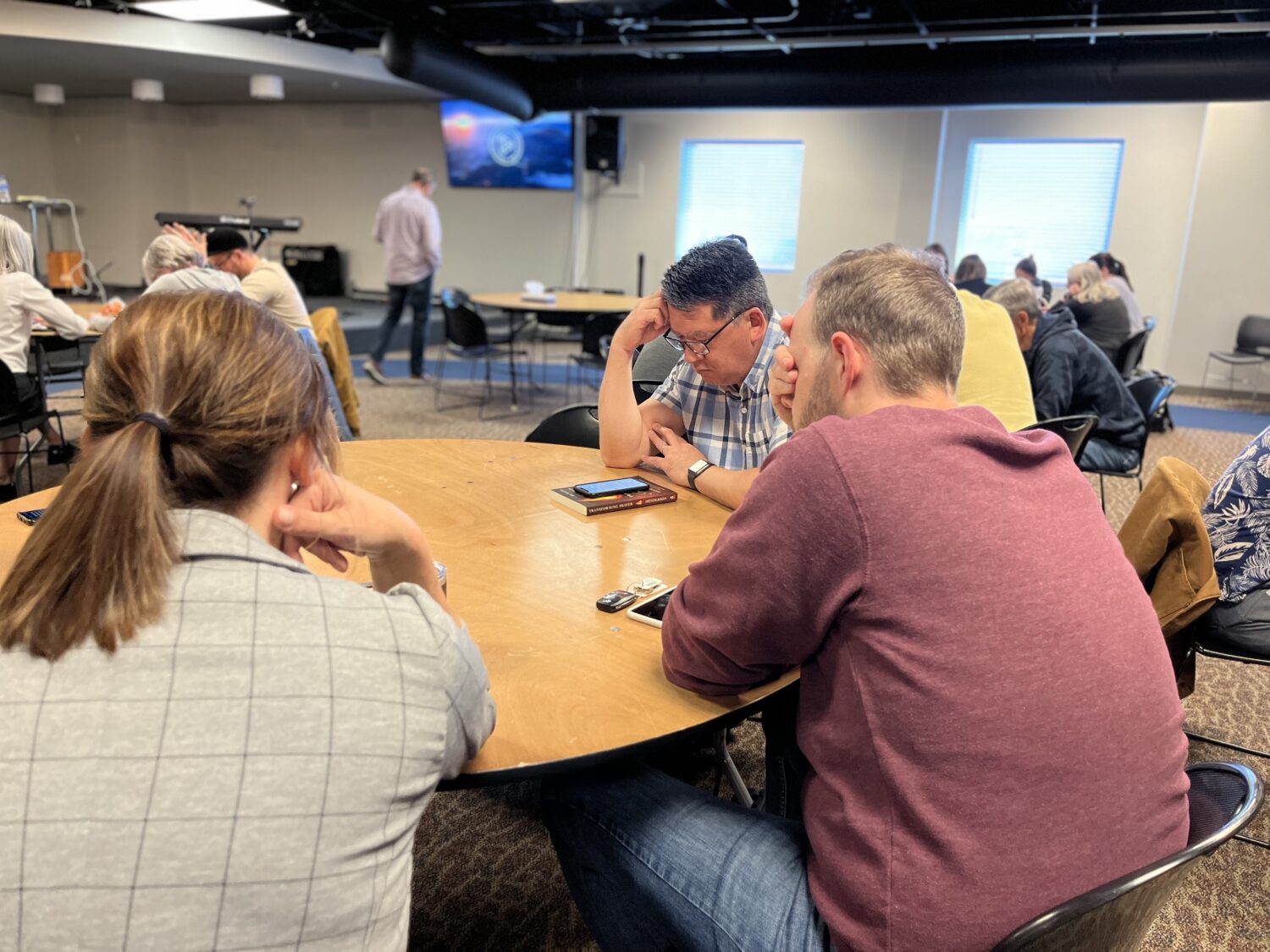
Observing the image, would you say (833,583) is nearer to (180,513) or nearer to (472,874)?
(180,513)

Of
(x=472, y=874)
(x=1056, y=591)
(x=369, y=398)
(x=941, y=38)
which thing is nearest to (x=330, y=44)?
(x=369, y=398)

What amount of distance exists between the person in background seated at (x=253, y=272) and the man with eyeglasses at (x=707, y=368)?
9.24ft

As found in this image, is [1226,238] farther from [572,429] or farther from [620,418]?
[620,418]

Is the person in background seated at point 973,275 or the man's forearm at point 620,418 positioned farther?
the person in background seated at point 973,275

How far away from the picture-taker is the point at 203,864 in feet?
2.35

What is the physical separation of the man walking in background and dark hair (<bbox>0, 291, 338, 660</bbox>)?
7.20 m

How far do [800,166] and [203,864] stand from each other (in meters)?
10.5

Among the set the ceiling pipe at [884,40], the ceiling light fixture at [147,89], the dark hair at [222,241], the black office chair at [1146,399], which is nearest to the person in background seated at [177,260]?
the dark hair at [222,241]

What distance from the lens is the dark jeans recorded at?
7.98 meters

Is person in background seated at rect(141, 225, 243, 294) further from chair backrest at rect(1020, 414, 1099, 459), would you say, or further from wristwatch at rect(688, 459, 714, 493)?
chair backrest at rect(1020, 414, 1099, 459)

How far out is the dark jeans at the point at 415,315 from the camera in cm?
798

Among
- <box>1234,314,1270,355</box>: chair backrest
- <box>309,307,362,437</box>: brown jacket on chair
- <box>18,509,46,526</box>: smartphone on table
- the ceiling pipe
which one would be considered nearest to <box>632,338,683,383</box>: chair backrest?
<box>18,509,46,526</box>: smartphone on table

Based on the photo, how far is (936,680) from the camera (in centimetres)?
92

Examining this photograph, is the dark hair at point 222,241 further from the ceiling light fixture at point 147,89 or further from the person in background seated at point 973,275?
the ceiling light fixture at point 147,89
